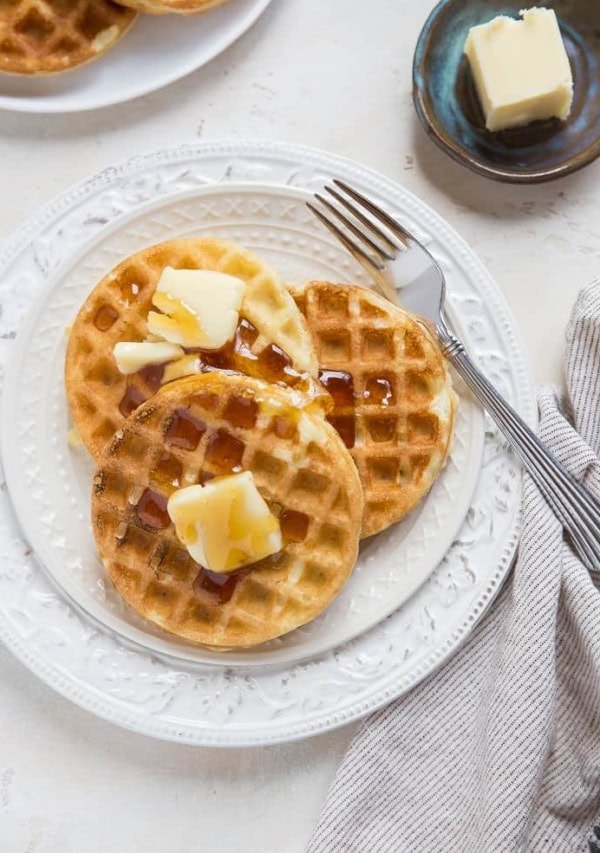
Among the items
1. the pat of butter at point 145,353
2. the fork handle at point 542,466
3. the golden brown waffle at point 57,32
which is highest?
the golden brown waffle at point 57,32

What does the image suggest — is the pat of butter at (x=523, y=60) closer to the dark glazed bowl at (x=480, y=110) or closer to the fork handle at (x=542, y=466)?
the dark glazed bowl at (x=480, y=110)

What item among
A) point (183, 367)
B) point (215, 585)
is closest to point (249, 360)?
point (183, 367)

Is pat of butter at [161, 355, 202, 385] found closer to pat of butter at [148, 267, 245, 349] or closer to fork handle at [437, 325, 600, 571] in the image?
pat of butter at [148, 267, 245, 349]

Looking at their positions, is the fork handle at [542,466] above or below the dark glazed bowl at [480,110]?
below

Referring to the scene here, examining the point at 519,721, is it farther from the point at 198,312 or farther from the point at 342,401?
the point at 198,312

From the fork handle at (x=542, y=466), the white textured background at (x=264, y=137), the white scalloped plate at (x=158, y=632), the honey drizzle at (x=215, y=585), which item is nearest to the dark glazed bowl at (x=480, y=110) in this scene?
the white textured background at (x=264, y=137)

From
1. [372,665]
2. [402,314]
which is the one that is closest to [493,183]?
[402,314]

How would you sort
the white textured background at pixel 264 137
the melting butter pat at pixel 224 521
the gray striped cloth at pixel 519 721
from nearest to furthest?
the melting butter pat at pixel 224 521
the gray striped cloth at pixel 519 721
the white textured background at pixel 264 137
